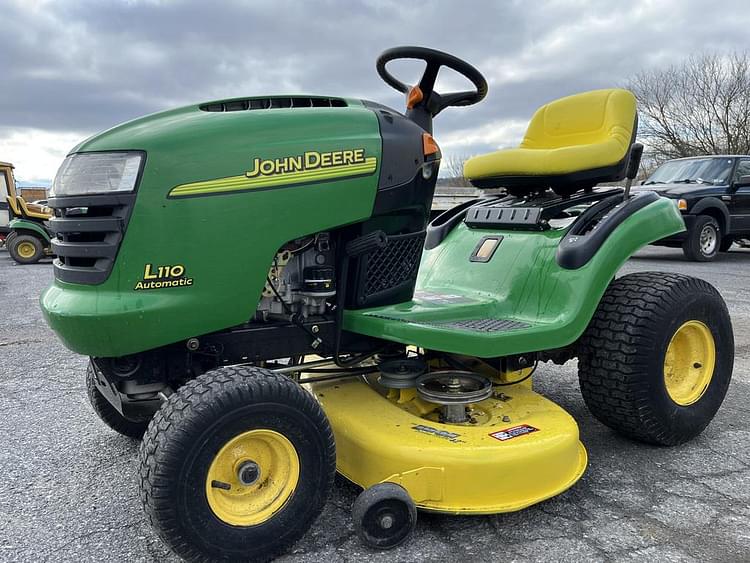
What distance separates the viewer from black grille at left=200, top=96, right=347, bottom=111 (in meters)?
2.19

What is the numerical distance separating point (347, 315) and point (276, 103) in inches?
32.5

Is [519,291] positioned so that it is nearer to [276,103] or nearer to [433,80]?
[433,80]

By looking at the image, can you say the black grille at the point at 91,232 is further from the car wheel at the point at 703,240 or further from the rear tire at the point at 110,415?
the car wheel at the point at 703,240

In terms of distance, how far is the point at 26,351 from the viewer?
4.76 metres

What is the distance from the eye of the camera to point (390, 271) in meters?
2.48

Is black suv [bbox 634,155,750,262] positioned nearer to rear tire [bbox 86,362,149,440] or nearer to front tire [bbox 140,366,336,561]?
rear tire [bbox 86,362,149,440]

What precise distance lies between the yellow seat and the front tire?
165 cm

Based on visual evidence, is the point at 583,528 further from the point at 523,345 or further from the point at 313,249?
the point at 313,249

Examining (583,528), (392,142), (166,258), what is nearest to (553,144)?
(392,142)

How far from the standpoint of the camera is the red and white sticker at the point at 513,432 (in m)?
2.23

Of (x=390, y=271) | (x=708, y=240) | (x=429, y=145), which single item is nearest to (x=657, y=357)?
(x=390, y=271)

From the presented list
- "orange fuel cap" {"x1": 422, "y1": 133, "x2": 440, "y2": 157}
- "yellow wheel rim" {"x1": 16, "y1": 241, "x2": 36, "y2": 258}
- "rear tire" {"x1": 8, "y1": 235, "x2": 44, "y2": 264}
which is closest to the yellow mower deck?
"orange fuel cap" {"x1": 422, "y1": 133, "x2": 440, "y2": 157}

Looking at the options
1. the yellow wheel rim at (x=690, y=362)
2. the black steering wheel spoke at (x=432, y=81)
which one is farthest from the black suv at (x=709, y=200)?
the black steering wheel spoke at (x=432, y=81)

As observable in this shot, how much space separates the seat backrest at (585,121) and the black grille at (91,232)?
222cm
